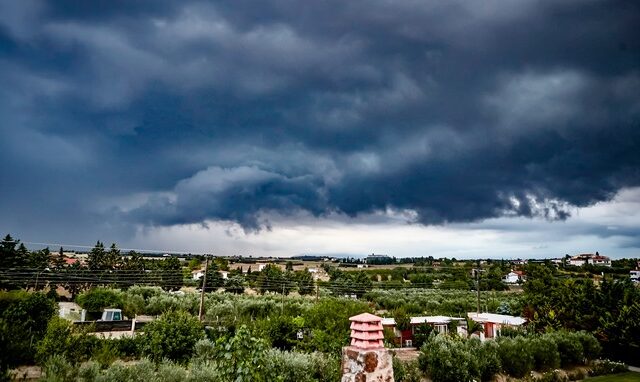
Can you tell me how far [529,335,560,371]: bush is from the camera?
22.9 m

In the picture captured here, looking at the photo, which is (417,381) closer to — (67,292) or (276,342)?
(276,342)

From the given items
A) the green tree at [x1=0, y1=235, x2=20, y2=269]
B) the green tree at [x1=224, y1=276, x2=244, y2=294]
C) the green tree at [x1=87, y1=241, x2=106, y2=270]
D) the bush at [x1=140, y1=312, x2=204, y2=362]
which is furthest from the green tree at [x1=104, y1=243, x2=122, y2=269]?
the bush at [x1=140, y1=312, x2=204, y2=362]

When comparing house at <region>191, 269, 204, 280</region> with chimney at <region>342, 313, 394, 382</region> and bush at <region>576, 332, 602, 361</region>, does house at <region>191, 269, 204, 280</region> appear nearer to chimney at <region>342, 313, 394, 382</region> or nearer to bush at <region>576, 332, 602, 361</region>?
bush at <region>576, 332, 602, 361</region>

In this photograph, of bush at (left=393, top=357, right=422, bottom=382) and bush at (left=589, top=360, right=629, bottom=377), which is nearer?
bush at (left=393, top=357, right=422, bottom=382)

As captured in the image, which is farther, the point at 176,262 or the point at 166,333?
the point at 176,262

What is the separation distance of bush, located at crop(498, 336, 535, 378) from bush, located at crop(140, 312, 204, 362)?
55.5 ft

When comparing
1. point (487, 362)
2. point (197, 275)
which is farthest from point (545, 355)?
point (197, 275)

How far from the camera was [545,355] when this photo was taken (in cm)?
2292

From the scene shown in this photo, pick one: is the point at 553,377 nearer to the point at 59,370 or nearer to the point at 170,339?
the point at 170,339

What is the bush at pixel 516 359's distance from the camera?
21328mm

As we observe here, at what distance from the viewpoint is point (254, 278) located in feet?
308

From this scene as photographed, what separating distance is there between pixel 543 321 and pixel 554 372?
1437 cm

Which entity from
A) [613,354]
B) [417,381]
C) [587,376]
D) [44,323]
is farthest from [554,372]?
[44,323]

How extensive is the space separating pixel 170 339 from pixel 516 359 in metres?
18.5
